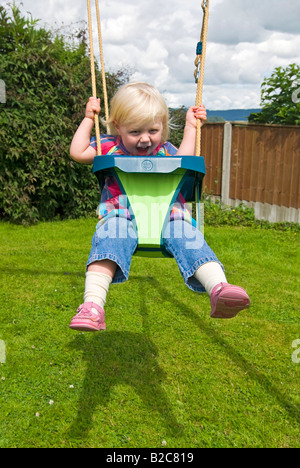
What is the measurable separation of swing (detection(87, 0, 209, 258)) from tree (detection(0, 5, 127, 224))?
4907 millimetres

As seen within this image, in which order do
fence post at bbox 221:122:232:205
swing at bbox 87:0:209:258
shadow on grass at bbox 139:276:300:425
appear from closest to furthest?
swing at bbox 87:0:209:258 < shadow on grass at bbox 139:276:300:425 < fence post at bbox 221:122:232:205

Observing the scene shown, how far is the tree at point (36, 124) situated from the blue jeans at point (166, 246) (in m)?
5.06

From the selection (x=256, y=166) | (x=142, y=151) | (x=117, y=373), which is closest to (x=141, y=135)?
(x=142, y=151)

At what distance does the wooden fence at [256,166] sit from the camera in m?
7.71

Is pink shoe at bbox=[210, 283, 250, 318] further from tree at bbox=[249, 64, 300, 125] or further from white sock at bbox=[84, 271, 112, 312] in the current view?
tree at bbox=[249, 64, 300, 125]

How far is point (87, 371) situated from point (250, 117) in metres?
6.58

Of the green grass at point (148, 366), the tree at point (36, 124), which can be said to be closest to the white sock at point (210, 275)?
the green grass at point (148, 366)

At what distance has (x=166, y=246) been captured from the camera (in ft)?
7.73

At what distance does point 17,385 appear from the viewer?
3314 millimetres

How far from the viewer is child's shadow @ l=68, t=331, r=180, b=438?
3.06 metres

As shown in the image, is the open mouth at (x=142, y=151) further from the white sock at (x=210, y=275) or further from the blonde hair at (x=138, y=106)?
the white sock at (x=210, y=275)
